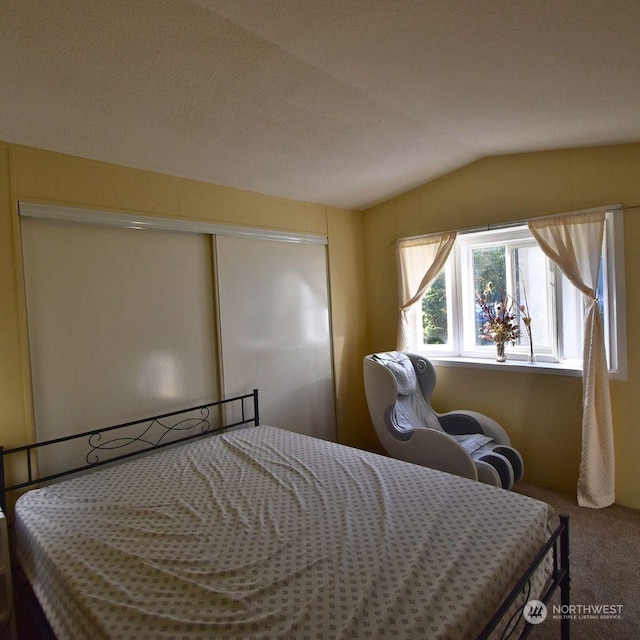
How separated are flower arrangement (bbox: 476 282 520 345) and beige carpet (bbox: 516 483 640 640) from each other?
1.19m

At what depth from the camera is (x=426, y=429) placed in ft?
8.55

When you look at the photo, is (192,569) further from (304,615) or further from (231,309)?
(231,309)

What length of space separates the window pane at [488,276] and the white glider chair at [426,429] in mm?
631

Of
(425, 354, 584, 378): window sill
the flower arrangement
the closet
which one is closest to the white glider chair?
(425, 354, 584, 378): window sill

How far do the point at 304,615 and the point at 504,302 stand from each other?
110 inches

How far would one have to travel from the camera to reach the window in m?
2.64

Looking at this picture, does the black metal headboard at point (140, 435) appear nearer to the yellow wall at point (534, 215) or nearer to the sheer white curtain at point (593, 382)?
the yellow wall at point (534, 215)

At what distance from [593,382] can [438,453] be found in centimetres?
111

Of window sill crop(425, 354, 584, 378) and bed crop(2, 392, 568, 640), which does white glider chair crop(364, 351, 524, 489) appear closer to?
window sill crop(425, 354, 584, 378)

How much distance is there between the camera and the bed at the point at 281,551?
1.08 meters

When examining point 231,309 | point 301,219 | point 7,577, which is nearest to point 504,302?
point 301,219

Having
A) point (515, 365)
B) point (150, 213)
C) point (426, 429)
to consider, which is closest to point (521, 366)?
point (515, 365)

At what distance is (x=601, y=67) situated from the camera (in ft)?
5.35

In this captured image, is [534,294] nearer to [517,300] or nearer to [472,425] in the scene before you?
[517,300]
